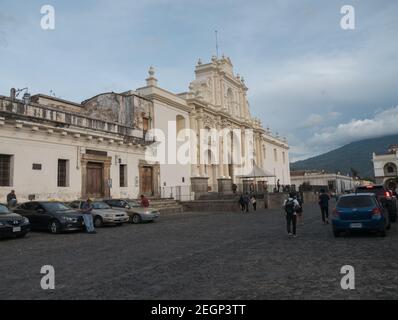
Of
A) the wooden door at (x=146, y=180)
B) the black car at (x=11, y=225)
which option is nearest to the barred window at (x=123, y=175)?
the wooden door at (x=146, y=180)

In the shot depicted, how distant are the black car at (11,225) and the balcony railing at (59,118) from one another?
7300 millimetres

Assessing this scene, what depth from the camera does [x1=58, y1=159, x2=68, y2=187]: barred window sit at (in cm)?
2203

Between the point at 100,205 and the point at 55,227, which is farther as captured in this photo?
the point at 100,205

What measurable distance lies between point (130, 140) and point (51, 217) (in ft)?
41.4

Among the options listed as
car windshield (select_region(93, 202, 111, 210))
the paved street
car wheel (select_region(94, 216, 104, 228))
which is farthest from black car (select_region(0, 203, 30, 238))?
car windshield (select_region(93, 202, 111, 210))

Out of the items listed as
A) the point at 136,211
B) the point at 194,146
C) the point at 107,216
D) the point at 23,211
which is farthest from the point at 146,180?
the point at 23,211

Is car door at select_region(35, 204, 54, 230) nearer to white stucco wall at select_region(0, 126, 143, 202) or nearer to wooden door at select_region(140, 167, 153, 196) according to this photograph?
white stucco wall at select_region(0, 126, 143, 202)

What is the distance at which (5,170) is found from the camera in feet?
62.3

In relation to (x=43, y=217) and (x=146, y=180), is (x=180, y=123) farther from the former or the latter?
(x=43, y=217)

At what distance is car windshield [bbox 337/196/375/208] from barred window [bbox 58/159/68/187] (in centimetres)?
1655

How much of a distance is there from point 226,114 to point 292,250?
3442 centimetres
